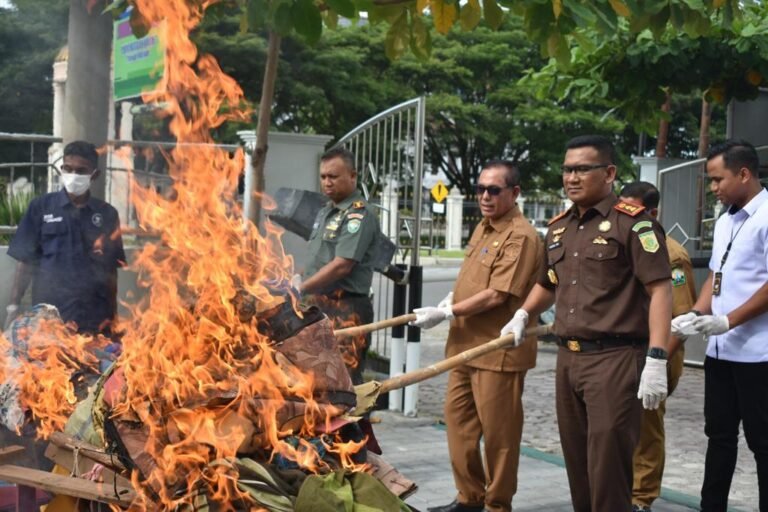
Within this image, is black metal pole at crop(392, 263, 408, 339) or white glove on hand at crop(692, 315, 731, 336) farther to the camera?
black metal pole at crop(392, 263, 408, 339)

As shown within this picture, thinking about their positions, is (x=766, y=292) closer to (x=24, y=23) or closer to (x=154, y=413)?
(x=154, y=413)

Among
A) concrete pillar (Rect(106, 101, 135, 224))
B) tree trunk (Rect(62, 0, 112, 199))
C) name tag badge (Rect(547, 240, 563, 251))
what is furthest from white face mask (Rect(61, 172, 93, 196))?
concrete pillar (Rect(106, 101, 135, 224))

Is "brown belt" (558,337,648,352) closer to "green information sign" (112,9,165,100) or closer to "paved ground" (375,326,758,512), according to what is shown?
"paved ground" (375,326,758,512)

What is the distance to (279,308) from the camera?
3.56m

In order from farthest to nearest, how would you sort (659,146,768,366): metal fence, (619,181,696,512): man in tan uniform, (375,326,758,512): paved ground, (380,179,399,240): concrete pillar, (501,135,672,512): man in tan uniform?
1. (659,146,768,366): metal fence
2. (380,179,399,240): concrete pillar
3. (375,326,758,512): paved ground
4. (619,181,696,512): man in tan uniform
5. (501,135,672,512): man in tan uniform

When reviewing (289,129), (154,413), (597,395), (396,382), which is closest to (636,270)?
(597,395)

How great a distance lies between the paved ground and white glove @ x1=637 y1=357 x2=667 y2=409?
5.19ft

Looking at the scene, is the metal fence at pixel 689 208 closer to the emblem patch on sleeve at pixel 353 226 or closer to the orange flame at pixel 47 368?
the emblem patch on sleeve at pixel 353 226

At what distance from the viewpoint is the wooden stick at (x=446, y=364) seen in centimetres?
371

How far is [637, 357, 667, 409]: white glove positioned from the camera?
13.7ft

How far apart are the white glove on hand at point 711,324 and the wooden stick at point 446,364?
0.71 metres

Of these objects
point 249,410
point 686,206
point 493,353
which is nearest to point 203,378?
→ point 249,410

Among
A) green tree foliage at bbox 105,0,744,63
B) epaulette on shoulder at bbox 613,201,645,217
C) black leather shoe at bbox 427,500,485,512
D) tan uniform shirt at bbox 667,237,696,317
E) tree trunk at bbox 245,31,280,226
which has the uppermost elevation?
green tree foliage at bbox 105,0,744,63

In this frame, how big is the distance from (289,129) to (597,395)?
24.8m
